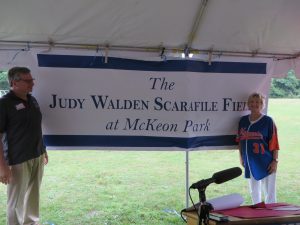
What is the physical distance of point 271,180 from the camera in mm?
4105

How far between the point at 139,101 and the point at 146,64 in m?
0.38

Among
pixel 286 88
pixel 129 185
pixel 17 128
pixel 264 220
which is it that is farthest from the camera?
pixel 286 88

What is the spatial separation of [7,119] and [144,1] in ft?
4.93

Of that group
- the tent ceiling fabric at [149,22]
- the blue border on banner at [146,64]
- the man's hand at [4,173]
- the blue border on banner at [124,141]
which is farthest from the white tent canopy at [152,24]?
the man's hand at [4,173]

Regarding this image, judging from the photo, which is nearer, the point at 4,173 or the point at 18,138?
the point at 4,173

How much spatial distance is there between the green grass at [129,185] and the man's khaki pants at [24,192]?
967 mm

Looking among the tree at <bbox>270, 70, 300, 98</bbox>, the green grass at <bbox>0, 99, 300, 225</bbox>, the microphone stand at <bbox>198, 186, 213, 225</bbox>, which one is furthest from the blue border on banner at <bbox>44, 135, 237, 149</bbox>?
the tree at <bbox>270, 70, 300, 98</bbox>

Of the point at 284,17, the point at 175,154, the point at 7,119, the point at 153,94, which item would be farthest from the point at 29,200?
the point at 175,154

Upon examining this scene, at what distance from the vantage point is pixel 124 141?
160 inches

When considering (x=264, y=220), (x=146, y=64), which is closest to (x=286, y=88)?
(x=146, y=64)

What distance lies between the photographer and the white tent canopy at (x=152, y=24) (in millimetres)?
3273

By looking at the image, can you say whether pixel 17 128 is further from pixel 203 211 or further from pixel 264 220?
pixel 264 220

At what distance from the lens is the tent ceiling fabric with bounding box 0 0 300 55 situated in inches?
128

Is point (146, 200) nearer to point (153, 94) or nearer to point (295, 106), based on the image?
point (153, 94)
